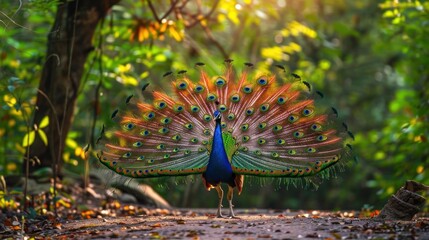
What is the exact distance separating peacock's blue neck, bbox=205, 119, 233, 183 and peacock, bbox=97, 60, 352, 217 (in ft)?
0.04

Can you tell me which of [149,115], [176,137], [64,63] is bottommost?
[176,137]

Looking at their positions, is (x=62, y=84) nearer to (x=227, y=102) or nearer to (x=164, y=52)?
(x=164, y=52)

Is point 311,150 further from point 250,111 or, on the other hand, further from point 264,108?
point 250,111

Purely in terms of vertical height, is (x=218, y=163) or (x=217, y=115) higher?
(x=217, y=115)

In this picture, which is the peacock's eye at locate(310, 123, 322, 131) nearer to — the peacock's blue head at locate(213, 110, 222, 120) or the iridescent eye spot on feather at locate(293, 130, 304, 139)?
the iridescent eye spot on feather at locate(293, 130, 304, 139)

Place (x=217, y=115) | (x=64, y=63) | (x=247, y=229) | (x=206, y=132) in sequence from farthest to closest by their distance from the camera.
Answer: (x=64, y=63) → (x=206, y=132) → (x=217, y=115) → (x=247, y=229)

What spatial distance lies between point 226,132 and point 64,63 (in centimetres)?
370

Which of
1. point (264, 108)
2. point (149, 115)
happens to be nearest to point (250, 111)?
point (264, 108)

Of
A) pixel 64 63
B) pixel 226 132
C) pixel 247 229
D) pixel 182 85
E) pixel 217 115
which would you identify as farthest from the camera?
pixel 64 63

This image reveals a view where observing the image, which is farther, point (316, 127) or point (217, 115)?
point (316, 127)

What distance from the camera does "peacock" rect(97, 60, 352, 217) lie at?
959 cm

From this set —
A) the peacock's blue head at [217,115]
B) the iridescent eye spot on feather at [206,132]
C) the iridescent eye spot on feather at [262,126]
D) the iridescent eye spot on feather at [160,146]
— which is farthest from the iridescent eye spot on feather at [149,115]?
the iridescent eye spot on feather at [262,126]

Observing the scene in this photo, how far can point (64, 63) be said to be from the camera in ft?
40.6

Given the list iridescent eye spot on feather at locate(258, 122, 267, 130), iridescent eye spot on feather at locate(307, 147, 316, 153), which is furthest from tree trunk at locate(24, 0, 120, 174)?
iridescent eye spot on feather at locate(307, 147, 316, 153)
